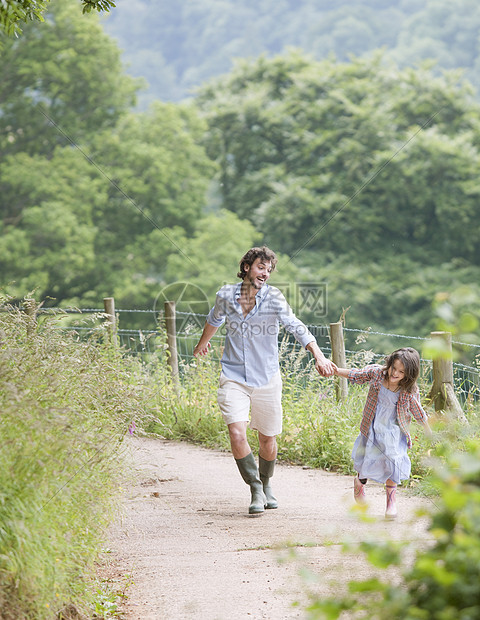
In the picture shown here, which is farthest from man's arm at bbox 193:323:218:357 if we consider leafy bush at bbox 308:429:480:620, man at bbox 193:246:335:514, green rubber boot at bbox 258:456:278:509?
leafy bush at bbox 308:429:480:620

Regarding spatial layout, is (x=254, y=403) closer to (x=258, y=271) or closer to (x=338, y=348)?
(x=258, y=271)

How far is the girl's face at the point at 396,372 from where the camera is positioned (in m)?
4.57

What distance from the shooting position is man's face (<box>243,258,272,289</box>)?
4.78 metres

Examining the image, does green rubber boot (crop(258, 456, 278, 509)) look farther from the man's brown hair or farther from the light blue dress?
the man's brown hair

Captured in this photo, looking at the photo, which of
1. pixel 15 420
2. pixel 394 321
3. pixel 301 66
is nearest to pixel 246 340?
pixel 15 420

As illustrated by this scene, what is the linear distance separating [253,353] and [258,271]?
1.71 ft

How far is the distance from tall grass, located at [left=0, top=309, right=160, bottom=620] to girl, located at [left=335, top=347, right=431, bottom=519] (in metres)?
1.72

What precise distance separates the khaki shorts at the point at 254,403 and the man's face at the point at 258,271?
614 millimetres

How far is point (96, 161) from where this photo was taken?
25984mm

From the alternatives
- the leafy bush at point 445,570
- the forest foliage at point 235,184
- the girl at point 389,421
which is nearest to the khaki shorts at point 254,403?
the girl at point 389,421

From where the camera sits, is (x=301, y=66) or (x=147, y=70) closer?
(x=301, y=66)

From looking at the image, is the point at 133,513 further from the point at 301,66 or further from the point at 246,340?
the point at 301,66

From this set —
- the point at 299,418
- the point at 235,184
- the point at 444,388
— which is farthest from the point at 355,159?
the point at 444,388

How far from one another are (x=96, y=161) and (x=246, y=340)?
22.4 metres
